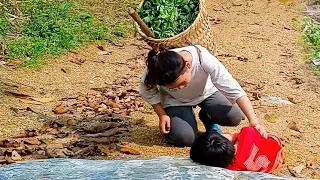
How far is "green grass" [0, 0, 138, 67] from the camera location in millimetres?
5664

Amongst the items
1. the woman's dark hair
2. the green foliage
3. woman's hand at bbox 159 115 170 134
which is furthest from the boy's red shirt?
the green foliage

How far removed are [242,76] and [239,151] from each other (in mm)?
2191

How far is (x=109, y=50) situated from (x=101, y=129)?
1.92 metres

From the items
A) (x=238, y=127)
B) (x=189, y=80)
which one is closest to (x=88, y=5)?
(x=238, y=127)

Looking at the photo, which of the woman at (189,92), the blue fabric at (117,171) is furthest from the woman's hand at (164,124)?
the blue fabric at (117,171)

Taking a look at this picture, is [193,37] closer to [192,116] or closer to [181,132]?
[192,116]

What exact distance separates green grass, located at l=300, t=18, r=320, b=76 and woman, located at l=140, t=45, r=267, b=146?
5.90 ft

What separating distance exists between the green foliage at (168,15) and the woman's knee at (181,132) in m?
0.65

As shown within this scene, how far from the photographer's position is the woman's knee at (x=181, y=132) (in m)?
3.75

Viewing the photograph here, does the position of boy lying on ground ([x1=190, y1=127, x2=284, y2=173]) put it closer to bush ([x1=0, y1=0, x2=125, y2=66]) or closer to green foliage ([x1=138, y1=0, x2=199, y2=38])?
green foliage ([x1=138, y1=0, x2=199, y2=38])

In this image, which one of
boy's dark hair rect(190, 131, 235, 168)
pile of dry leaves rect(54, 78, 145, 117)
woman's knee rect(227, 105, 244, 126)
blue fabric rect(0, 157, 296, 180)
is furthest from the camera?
pile of dry leaves rect(54, 78, 145, 117)

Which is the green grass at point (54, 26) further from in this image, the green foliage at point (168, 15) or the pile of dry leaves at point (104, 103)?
the green foliage at point (168, 15)

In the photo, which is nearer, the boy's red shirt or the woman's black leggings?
the boy's red shirt

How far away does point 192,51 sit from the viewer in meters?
3.55
